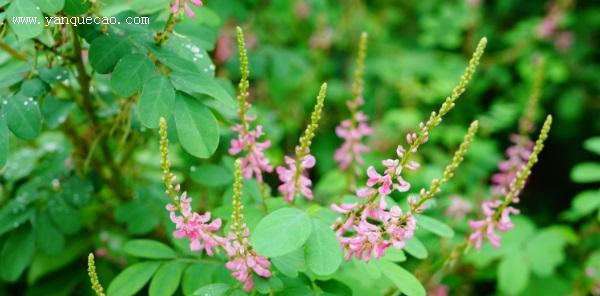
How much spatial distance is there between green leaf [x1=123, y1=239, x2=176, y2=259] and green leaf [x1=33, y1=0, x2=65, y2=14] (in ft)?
2.25

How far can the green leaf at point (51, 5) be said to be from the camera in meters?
1.51

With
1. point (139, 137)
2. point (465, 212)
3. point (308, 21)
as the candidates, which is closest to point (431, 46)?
point (308, 21)

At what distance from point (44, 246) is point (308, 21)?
3057mm

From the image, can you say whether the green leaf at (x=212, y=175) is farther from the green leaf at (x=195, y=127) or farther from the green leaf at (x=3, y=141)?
the green leaf at (x=3, y=141)

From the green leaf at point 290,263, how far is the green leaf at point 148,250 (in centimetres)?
42

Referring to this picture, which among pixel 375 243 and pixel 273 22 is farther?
pixel 273 22

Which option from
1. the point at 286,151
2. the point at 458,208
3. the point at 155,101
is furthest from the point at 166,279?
the point at 286,151

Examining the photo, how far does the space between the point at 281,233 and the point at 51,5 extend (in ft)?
2.52

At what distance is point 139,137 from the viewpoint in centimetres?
228

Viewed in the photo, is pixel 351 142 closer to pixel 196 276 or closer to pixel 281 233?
pixel 196 276

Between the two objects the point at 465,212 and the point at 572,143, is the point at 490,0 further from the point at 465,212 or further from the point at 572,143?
the point at 465,212

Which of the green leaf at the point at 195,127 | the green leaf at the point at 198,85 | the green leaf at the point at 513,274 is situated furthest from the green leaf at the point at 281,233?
the green leaf at the point at 513,274

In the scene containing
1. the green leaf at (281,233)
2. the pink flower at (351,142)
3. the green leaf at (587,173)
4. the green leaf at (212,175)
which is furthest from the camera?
the green leaf at (587,173)

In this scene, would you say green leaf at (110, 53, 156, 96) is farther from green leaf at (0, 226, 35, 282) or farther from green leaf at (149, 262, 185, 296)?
green leaf at (0, 226, 35, 282)
